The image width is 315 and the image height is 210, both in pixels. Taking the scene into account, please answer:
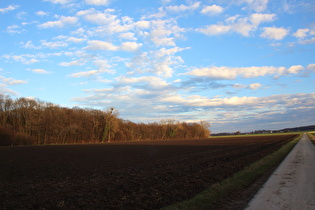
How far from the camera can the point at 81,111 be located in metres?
98.0

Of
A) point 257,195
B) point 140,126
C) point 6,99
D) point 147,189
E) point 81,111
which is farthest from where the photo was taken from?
point 140,126

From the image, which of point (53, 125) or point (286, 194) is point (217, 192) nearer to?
point (286, 194)

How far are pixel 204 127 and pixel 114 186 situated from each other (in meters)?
163

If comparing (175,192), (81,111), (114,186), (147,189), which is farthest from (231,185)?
(81,111)

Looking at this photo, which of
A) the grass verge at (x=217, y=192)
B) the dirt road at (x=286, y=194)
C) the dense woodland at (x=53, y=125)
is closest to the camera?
the dirt road at (x=286, y=194)

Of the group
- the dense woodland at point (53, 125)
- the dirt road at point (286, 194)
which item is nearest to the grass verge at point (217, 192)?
the dirt road at point (286, 194)

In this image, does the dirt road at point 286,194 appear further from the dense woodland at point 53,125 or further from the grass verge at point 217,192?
the dense woodland at point 53,125

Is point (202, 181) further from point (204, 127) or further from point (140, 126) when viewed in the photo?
point (204, 127)

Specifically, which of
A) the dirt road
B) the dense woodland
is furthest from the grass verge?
the dense woodland

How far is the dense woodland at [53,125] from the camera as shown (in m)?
68.7

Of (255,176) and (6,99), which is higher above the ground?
(6,99)

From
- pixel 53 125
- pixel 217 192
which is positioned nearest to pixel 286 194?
pixel 217 192

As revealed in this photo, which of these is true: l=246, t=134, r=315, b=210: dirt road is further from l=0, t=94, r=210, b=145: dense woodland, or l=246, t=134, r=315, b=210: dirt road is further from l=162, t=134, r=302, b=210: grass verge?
l=0, t=94, r=210, b=145: dense woodland

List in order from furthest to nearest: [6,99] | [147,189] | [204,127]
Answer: [204,127], [6,99], [147,189]
